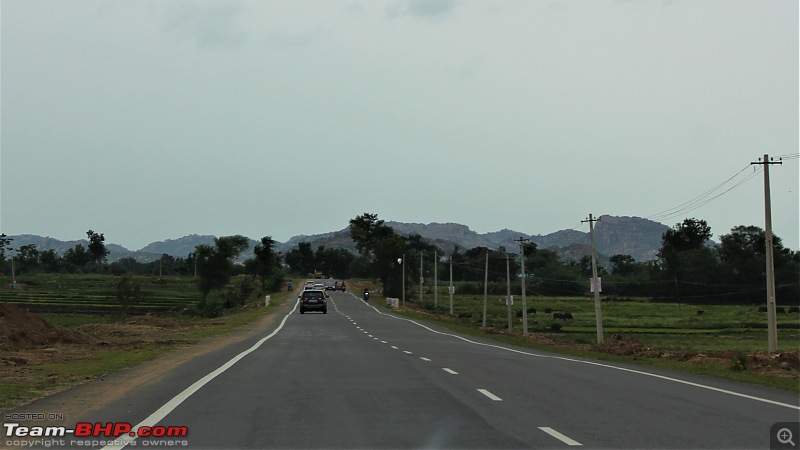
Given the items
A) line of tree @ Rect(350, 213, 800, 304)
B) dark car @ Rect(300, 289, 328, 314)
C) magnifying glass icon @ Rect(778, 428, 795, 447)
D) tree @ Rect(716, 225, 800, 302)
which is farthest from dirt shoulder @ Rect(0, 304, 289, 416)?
tree @ Rect(716, 225, 800, 302)

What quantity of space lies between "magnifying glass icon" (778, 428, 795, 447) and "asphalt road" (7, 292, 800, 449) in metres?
0.22

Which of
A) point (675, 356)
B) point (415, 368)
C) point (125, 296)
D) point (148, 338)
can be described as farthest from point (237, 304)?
point (415, 368)

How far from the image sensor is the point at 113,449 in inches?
355

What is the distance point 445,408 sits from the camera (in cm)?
1239

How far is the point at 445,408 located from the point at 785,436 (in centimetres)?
464

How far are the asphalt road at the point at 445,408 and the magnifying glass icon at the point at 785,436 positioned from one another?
222 millimetres

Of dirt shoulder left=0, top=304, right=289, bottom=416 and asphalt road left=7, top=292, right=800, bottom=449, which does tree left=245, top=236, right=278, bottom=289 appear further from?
asphalt road left=7, top=292, right=800, bottom=449

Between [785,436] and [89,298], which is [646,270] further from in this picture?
[785,436]

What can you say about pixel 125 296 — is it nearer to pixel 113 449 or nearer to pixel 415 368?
pixel 415 368

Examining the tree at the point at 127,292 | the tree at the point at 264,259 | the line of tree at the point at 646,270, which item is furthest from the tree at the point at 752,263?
the tree at the point at 127,292

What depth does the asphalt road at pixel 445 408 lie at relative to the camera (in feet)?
31.8

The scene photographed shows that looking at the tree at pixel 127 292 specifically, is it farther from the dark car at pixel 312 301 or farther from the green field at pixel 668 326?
the dark car at pixel 312 301

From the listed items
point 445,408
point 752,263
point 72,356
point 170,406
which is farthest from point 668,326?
point 170,406

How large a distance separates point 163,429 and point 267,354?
14.8 metres
